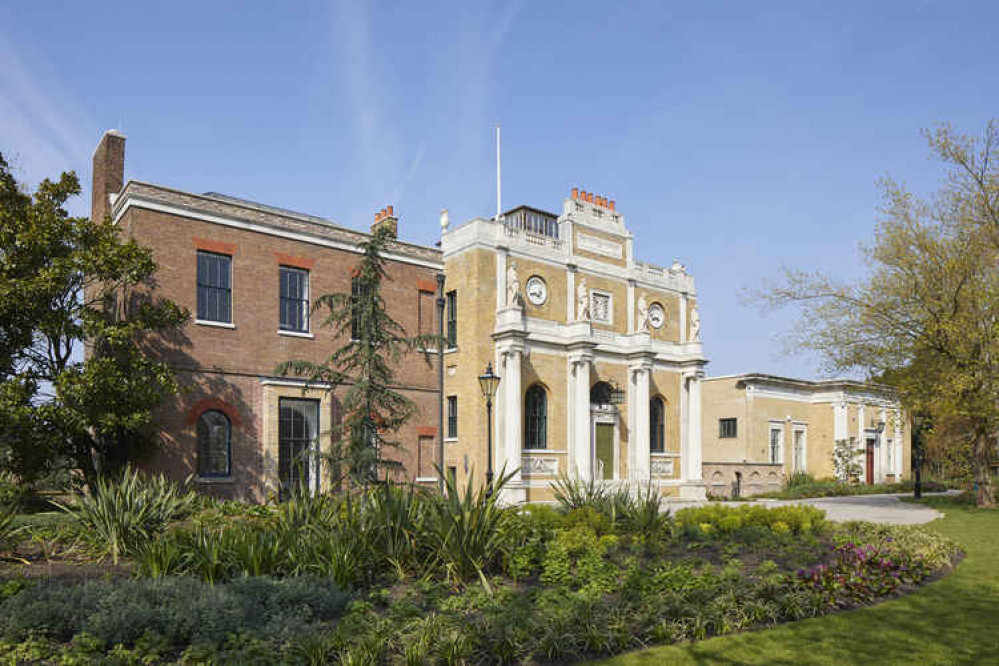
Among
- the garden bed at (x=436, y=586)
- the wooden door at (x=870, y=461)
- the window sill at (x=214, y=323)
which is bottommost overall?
the wooden door at (x=870, y=461)

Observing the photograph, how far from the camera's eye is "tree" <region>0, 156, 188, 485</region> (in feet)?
54.2

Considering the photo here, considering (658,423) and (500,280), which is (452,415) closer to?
(500,280)

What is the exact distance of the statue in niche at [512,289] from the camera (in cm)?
2836

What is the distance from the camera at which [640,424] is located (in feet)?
106

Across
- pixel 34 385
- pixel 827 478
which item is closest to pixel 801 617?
pixel 34 385

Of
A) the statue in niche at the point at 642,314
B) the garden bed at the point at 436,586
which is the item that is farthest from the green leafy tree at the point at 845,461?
the garden bed at the point at 436,586

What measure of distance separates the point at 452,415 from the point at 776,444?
77.2 feet

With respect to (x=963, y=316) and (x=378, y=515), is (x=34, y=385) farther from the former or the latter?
(x=963, y=316)

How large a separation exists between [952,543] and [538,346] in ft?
58.3

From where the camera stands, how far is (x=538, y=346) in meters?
29.6

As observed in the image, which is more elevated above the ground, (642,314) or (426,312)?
(642,314)

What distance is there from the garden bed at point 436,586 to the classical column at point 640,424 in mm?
18894

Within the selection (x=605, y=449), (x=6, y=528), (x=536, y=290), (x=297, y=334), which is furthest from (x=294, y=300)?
(x=605, y=449)

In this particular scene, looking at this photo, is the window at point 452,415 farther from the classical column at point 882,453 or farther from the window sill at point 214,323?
the classical column at point 882,453
